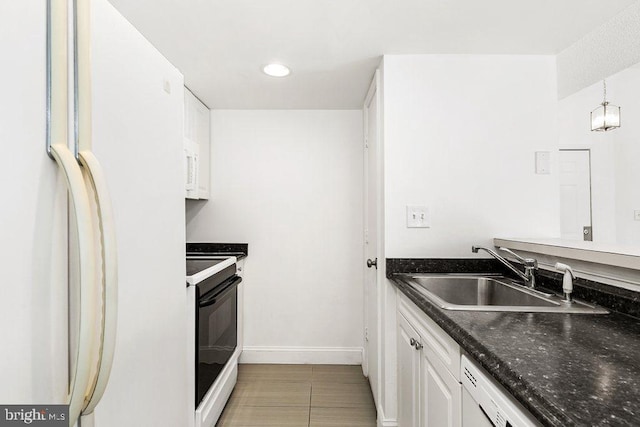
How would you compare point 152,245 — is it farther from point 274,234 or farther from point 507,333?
point 274,234

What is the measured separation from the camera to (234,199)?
301 centimetres

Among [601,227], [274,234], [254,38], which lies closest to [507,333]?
[601,227]

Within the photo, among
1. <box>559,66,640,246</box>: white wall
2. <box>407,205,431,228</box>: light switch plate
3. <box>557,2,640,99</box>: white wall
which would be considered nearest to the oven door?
<box>407,205,431,228</box>: light switch plate

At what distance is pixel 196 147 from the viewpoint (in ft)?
8.41

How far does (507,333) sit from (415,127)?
1.32 m

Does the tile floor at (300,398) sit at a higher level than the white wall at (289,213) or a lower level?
lower

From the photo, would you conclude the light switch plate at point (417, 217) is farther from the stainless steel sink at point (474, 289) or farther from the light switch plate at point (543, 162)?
the light switch plate at point (543, 162)

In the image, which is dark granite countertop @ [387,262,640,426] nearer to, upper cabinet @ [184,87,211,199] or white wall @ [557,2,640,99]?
white wall @ [557,2,640,99]

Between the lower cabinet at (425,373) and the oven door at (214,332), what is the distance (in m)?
Answer: 1.01

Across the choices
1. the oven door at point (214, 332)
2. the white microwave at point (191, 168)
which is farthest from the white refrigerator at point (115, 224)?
the white microwave at point (191, 168)

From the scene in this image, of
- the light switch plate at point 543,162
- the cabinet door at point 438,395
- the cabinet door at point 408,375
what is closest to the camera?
the cabinet door at point 438,395

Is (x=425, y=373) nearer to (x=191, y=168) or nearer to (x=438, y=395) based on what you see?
(x=438, y=395)

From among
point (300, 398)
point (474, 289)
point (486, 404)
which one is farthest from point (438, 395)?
point (300, 398)

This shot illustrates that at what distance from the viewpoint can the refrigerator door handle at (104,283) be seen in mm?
649
